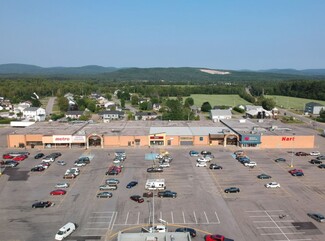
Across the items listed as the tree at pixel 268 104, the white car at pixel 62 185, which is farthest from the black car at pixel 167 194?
the tree at pixel 268 104

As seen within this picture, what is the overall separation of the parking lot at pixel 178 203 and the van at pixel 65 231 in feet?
1.06

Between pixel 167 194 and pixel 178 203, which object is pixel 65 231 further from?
pixel 167 194

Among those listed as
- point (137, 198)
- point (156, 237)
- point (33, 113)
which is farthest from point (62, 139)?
point (33, 113)

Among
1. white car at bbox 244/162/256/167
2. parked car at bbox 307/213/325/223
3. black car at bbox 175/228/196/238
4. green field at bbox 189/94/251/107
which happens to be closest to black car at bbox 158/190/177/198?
black car at bbox 175/228/196/238

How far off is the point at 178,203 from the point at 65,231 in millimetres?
8165

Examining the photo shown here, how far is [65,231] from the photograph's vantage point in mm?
17922

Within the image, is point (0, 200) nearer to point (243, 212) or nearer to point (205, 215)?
point (205, 215)

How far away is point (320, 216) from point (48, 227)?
16818 millimetres

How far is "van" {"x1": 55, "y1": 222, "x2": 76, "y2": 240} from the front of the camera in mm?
17641

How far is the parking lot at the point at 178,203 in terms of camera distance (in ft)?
62.0

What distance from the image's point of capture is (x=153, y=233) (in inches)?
659

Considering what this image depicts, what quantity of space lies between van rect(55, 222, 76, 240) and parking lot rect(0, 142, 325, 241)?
1.06ft

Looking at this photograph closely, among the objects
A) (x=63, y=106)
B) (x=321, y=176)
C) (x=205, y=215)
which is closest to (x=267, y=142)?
(x=321, y=176)

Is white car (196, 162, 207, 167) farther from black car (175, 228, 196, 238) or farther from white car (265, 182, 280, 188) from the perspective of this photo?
black car (175, 228, 196, 238)
